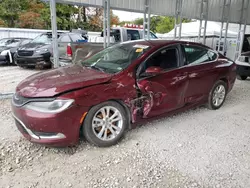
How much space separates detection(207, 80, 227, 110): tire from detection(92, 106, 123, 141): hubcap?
2362 mm

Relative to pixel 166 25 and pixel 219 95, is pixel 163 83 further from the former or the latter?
pixel 166 25

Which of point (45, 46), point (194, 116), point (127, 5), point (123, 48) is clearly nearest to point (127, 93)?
point (123, 48)

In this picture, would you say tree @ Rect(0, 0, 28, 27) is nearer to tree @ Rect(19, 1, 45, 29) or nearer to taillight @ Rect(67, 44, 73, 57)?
tree @ Rect(19, 1, 45, 29)

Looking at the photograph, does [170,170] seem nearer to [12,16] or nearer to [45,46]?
[45,46]

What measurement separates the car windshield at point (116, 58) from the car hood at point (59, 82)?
0.81 ft

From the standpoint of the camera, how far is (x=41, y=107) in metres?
2.65

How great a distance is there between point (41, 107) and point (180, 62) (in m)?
2.43

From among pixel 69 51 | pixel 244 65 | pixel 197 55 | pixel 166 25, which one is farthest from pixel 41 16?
pixel 197 55

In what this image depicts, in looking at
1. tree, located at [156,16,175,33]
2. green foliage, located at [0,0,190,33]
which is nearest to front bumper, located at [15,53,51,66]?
green foliage, located at [0,0,190,33]

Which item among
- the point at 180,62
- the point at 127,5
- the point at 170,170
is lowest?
the point at 170,170

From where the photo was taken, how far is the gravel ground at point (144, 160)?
8.01 ft

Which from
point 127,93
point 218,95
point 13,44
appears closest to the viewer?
point 127,93

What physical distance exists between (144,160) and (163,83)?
131 centimetres

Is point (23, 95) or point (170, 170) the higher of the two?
point (23, 95)
